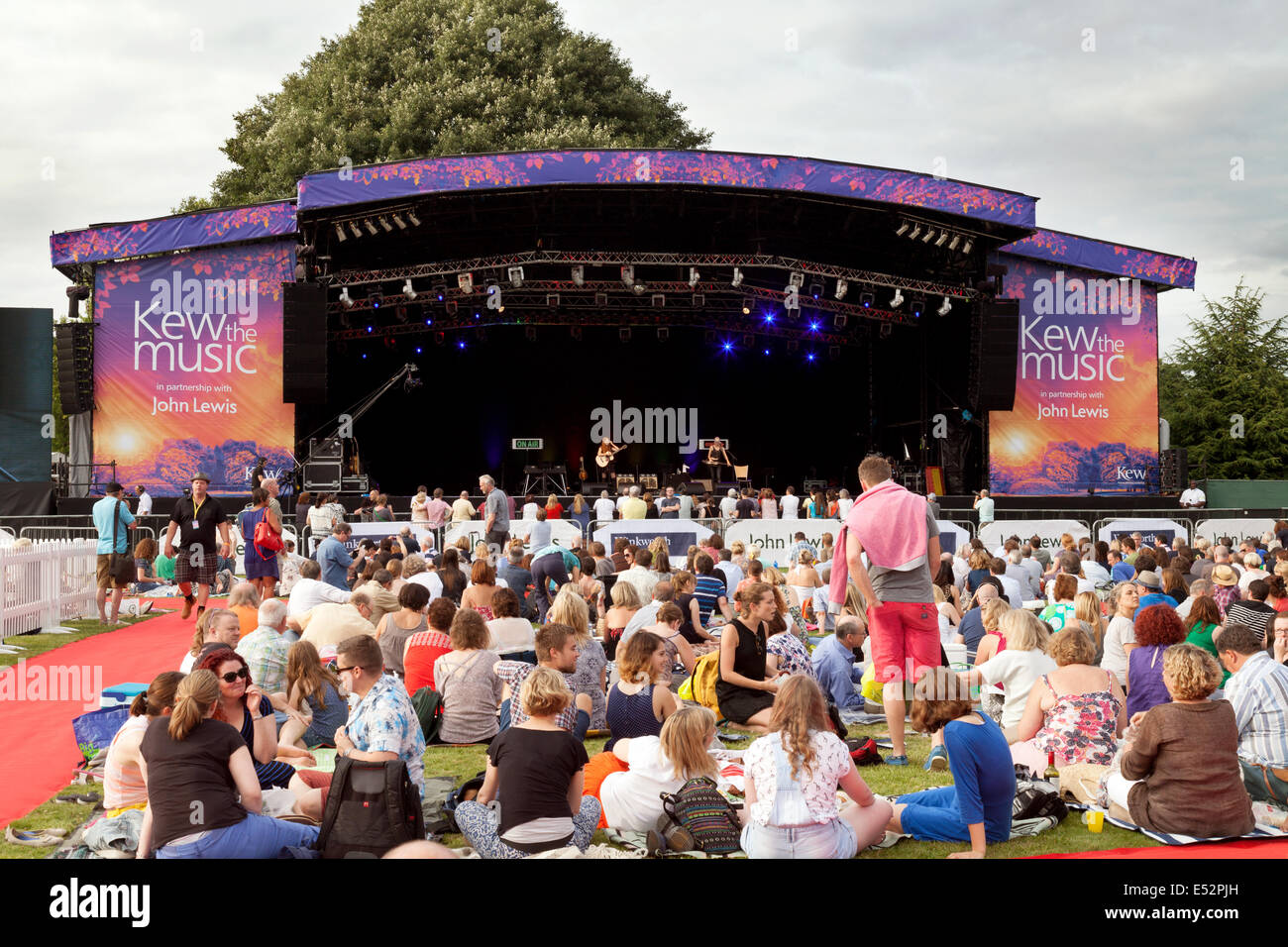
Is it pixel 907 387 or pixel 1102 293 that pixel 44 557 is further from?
pixel 1102 293

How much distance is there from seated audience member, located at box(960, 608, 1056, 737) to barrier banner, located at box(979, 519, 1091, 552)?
11.0 meters

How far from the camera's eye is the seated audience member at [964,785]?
4453mm

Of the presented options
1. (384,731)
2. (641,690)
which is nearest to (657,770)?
(641,690)

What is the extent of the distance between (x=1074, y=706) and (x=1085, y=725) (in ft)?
0.38

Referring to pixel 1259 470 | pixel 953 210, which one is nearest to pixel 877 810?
pixel 953 210

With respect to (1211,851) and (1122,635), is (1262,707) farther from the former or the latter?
(1122,635)

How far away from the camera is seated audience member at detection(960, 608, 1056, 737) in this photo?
20.0 feet

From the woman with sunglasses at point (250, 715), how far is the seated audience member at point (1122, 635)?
4.95 metres

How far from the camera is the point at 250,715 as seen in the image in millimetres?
4781

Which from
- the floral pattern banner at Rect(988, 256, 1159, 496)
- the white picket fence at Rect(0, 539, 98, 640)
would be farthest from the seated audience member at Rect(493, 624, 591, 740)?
the floral pattern banner at Rect(988, 256, 1159, 496)

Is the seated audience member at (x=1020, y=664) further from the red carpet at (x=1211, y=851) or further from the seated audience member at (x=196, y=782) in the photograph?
the seated audience member at (x=196, y=782)

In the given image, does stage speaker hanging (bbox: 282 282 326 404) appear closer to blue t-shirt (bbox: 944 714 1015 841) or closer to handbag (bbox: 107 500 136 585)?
handbag (bbox: 107 500 136 585)

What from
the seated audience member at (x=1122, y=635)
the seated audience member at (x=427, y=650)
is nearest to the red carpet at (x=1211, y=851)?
the seated audience member at (x=1122, y=635)

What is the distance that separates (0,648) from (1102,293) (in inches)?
833
